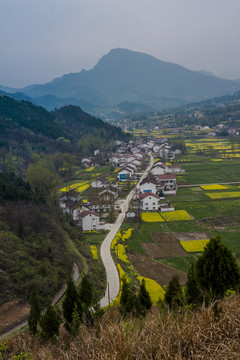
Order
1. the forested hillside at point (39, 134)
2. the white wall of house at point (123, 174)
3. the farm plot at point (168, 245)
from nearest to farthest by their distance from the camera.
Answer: the farm plot at point (168, 245) → the white wall of house at point (123, 174) → the forested hillside at point (39, 134)

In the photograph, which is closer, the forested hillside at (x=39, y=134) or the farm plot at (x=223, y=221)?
the farm plot at (x=223, y=221)

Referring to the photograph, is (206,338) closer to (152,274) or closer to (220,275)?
(220,275)

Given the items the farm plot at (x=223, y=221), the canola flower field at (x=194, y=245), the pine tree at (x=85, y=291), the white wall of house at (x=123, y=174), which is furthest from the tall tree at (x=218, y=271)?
the white wall of house at (x=123, y=174)

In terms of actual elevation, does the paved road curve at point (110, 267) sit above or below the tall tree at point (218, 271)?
below

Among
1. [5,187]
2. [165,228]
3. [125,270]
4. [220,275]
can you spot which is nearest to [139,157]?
[165,228]

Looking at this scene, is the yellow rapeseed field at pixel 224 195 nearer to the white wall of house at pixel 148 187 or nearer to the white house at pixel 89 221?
the white wall of house at pixel 148 187

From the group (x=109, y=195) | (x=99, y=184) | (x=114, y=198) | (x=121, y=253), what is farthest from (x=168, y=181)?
(x=121, y=253)

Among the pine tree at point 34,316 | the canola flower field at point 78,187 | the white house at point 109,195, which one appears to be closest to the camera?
the pine tree at point 34,316
